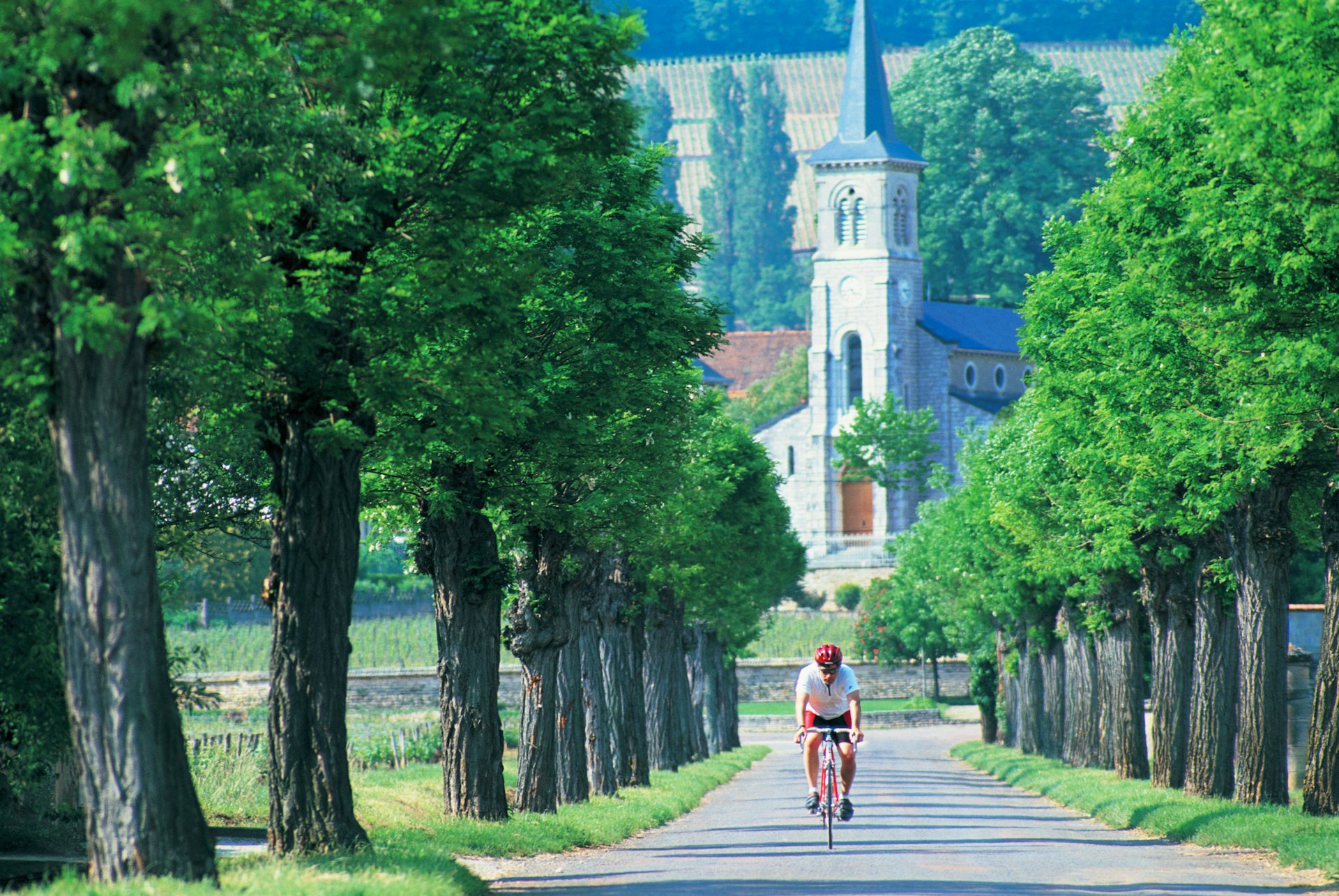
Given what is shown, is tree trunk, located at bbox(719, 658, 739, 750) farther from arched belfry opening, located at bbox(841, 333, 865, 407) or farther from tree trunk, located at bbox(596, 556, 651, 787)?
arched belfry opening, located at bbox(841, 333, 865, 407)

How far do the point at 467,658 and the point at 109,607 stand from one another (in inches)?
390

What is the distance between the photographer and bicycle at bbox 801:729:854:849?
1819 centimetres

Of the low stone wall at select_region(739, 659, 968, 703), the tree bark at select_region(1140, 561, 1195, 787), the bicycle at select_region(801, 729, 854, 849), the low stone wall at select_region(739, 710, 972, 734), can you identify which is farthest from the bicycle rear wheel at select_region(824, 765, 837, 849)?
the low stone wall at select_region(739, 659, 968, 703)

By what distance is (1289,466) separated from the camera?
22.0m

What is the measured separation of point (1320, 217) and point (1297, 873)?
582cm

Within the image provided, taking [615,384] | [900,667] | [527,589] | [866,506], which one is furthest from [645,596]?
[866,506]

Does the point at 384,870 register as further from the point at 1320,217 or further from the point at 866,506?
the point at 866,506

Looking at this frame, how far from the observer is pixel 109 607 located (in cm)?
1106

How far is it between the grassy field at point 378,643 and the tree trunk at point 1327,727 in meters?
48.2

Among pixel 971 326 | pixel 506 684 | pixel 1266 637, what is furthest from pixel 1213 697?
pixel 971 326

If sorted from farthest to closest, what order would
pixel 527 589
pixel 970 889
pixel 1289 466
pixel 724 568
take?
pixel 724 568 → pixel 527 589 → pixel 1289 466 → pixel 970 889

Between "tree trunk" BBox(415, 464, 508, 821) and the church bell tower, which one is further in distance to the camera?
the church bell tower

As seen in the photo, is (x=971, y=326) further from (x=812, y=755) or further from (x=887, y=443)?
(x=812, y=755)

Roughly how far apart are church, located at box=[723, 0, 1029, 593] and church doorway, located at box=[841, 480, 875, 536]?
0.22 ft
